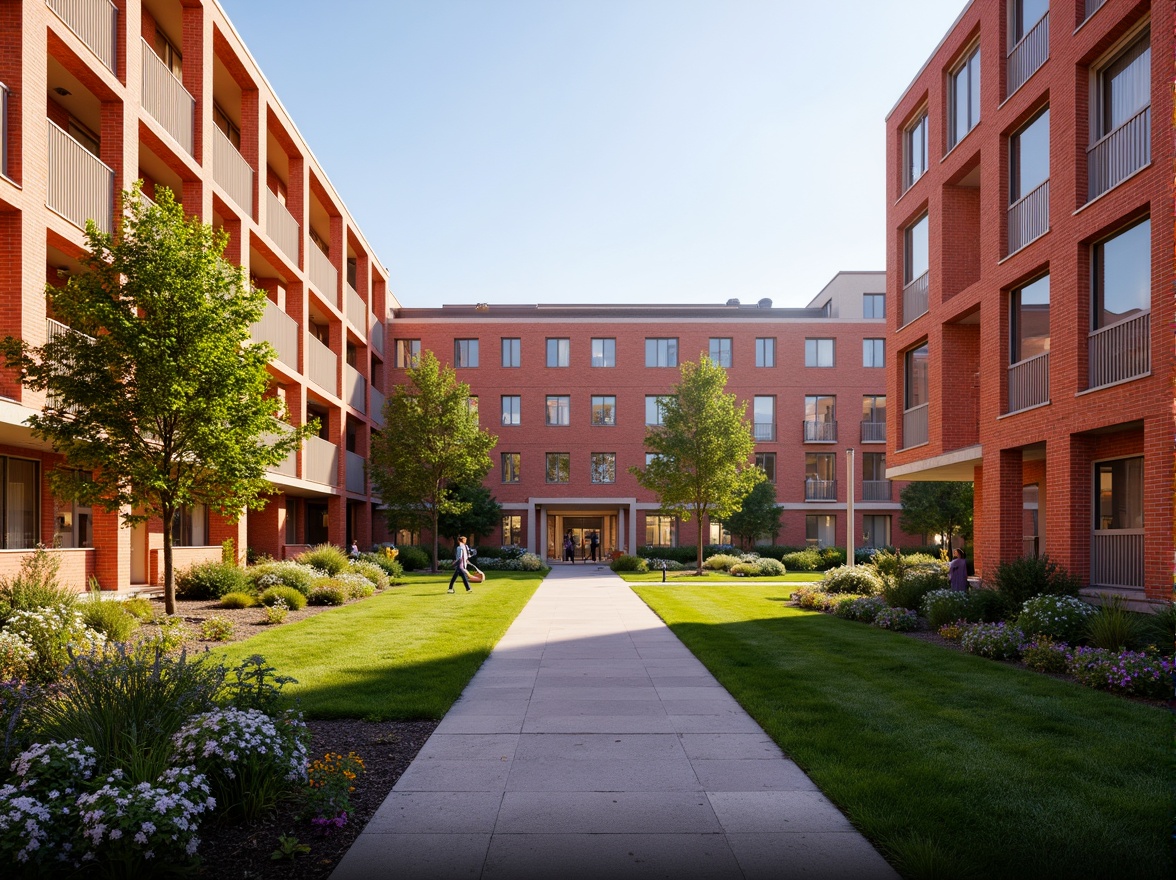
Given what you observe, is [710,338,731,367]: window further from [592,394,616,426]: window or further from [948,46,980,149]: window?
[948,46,980,149]: window

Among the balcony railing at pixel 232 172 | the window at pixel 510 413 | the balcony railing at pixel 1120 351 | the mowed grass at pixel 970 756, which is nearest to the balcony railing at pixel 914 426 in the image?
the balcony railing at pixel 1120 351

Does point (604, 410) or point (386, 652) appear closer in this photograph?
point (386, 652)

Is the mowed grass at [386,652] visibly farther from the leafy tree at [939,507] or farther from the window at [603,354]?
the window at [603,354]

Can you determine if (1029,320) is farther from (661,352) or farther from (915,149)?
(661,352)

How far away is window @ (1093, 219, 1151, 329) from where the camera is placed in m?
13.4

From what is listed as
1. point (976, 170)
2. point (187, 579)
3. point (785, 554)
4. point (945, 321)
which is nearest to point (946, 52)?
point (976, 170)

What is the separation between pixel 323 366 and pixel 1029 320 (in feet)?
78.0

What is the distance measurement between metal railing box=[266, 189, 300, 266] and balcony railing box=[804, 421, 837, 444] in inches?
1145

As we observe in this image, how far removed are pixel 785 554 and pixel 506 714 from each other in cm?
3583

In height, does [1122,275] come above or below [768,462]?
above

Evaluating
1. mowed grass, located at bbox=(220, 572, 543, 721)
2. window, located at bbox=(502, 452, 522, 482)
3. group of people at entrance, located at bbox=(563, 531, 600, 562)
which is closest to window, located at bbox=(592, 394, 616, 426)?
window, located at bbox=(502, 452, 522, 482)

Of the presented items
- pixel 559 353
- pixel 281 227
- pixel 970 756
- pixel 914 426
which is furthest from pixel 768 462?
pixel 970 756

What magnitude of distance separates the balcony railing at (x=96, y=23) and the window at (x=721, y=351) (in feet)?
111

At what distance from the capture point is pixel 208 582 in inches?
766
